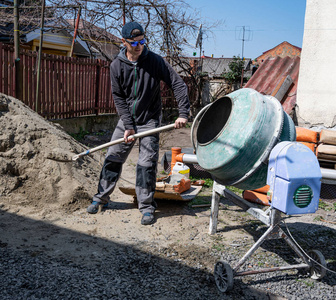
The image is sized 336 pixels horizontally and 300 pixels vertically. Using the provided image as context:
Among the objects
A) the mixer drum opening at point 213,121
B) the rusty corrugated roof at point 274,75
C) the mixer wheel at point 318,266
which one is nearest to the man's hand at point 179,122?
the mixer drum opening at point 213,121

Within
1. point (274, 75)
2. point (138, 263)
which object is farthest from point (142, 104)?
point (274, 75)

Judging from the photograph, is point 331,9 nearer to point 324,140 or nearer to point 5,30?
point 324,140

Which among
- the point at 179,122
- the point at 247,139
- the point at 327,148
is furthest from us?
the point at 327,148

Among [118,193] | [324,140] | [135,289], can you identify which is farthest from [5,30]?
[135,289]

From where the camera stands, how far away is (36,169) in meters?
4.10

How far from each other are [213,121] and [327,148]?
2371 mm

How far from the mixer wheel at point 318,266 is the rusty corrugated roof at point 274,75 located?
4.98 m

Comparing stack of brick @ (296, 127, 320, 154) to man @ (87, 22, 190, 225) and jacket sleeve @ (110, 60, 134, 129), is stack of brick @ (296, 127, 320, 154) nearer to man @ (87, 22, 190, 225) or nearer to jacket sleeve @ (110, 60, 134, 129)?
man @ (87, 22, 190, 225)

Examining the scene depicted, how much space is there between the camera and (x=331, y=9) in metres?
5.76

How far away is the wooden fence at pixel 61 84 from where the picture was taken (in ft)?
23.8

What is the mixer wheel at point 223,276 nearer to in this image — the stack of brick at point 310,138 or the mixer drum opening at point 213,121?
the mixer drum opening at point 213,121

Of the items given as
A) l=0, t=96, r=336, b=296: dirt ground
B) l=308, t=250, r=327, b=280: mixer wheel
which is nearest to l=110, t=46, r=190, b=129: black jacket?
l=0, t=96, r=336, b=296: dirt ground

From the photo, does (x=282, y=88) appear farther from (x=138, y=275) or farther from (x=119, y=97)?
(x=138, y=275)

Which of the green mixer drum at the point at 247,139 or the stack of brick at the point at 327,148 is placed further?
the stack of brick at the point at 327,148
